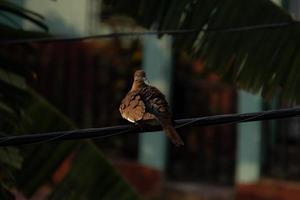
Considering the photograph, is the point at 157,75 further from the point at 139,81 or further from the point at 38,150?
the point at 139,81

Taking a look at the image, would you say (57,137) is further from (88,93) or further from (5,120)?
(88,93)

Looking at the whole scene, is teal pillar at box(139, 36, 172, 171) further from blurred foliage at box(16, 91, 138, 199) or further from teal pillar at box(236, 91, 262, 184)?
blurred foliage at box(16, 91, 138, 199)

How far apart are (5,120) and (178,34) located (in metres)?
1.29

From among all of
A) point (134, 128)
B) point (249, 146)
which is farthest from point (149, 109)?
point (249, 146)

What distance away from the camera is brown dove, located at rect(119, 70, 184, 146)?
509 cm

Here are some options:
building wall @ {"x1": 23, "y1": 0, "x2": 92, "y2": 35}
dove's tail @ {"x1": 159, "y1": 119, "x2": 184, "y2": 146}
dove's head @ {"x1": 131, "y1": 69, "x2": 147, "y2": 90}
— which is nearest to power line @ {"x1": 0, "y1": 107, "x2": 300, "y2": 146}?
dove's tail @ {"x1": 159, "y1": 119, "x2": 184, "y2": 146}

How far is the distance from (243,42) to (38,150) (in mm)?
1683

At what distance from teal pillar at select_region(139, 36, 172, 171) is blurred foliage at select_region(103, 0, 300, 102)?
4680 millimetres

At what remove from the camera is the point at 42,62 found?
12547 millimetres

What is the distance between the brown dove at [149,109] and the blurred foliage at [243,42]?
5.17 ft

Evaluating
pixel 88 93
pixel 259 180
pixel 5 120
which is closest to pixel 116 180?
pixel 5 120

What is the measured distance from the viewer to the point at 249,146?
11.6m

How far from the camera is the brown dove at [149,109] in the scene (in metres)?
5.09

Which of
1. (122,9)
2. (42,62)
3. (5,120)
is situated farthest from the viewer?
(42,62)
